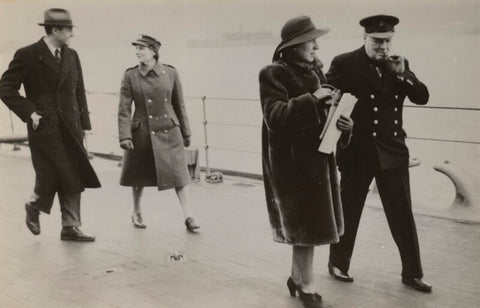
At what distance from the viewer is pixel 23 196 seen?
7242mm

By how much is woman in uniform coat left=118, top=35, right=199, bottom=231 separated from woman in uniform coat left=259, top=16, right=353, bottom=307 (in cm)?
200

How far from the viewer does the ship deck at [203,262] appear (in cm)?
415

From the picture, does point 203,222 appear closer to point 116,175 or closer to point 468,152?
point 116,175

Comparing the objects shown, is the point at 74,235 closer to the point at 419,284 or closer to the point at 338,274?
the point at 338,274

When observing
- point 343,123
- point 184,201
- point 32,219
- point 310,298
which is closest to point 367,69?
point 343,123

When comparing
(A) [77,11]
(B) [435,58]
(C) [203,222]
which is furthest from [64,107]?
(B) [435,58]

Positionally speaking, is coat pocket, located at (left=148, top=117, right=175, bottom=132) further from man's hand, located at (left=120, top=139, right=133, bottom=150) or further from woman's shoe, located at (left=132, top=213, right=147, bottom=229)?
woman's shoe, located at (left=132, top=213, right=147, bottom=229)

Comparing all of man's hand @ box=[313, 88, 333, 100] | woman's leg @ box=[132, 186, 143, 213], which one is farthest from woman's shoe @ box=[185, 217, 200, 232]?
man's hand @ box=[313, 88, 333, 100]

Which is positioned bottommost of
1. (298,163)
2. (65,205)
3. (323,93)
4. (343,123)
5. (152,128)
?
(65,205)

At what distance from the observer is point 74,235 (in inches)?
219

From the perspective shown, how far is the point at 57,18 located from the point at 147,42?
0.81 m

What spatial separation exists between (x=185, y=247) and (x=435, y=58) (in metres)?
61.3

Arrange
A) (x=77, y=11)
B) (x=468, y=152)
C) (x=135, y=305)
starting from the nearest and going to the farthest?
(x=135, y=305), (x=77, y=11), (x=468, y=152)

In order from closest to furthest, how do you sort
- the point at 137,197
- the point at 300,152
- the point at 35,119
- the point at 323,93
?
the point at 323,93
the point at 300,152
the point at 35,119
the point at 137,197
